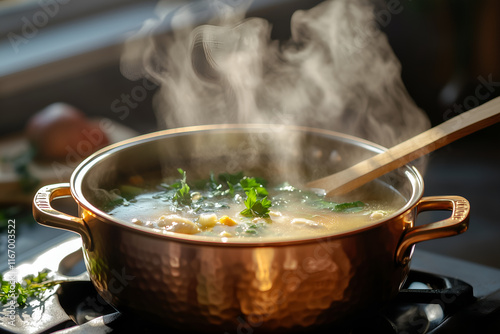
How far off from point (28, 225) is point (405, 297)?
1076 mm

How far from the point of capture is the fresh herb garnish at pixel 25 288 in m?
0.99

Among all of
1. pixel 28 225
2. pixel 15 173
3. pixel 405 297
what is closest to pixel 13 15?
pixel 15 173

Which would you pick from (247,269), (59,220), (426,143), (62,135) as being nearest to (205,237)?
(247,269)

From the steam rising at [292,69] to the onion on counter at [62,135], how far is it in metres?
0.31

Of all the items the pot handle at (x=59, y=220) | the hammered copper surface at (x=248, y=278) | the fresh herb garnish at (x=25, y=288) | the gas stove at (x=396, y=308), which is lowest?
the gas stove at (x=396, y=308)

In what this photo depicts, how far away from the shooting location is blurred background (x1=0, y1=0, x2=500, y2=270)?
1.87 meters

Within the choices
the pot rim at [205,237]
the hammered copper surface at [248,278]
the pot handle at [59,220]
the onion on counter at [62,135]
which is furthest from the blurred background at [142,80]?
the hammered copper surface at [248,278]

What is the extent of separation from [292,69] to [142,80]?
3.38 feet

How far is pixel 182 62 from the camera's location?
2.68 metres

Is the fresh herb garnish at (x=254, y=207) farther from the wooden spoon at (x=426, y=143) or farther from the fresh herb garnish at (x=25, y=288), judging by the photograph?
the fresh herb garnish at (x=25, y=288)

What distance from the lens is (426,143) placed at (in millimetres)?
1054

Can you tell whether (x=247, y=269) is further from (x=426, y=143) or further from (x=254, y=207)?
(x=426, y=143)

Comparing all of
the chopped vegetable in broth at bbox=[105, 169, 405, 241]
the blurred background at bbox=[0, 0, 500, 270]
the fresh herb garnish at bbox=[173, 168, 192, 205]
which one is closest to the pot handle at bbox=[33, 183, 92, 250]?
the chopped vegetable in broth at bbox=[105, 169, 405, 241]

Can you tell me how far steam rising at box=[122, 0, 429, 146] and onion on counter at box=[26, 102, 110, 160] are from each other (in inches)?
12.3
